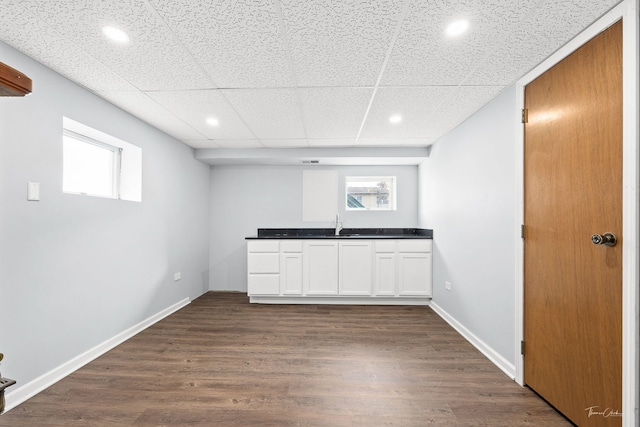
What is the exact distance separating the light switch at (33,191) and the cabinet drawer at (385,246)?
3345 mm

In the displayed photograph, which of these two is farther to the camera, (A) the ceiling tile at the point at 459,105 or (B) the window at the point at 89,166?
(B) the window at the point at 89,166

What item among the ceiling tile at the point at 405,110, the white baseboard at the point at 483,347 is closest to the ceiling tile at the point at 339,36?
the ceiling tile at the point at 405,110

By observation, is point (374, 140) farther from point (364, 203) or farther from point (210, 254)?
point (210, 254)

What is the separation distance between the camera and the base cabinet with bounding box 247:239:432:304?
3912mm

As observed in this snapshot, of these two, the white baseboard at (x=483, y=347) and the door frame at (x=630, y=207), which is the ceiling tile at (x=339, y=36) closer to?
the door frame at (x=630, y=207)

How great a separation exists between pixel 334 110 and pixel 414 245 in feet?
7.05

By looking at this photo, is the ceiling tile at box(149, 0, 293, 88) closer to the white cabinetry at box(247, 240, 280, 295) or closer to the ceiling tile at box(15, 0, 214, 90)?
the ceiling tile at box(15, 0, 214, 90)

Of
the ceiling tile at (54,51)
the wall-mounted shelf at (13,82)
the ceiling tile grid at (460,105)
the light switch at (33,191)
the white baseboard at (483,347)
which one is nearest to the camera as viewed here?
the wall-mounted shelf at (13,82)

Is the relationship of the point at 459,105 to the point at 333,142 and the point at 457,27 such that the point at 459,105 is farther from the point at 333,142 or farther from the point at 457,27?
the point at 333,142

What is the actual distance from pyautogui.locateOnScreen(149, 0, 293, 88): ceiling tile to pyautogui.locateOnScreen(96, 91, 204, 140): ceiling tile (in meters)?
0.83

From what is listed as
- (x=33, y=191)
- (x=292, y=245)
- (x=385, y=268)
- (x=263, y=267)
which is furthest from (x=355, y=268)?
(x=33, y=191)

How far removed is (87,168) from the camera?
2.61 m

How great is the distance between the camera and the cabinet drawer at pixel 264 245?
3.99 metres

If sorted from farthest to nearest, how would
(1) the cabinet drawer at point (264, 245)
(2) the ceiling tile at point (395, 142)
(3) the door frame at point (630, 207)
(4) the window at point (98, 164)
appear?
(1) the cabinet drawer at point (264, 245), (2) the ceiling tile at point (395, 142), (4) the window at point (98, 164), (3) the door frame at point (630, 207)
